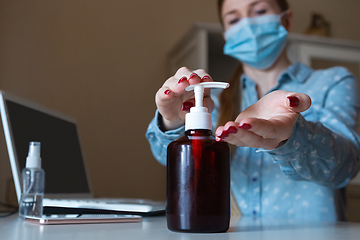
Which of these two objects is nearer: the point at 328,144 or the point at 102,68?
the point at 328,144

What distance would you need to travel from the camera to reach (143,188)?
1.76 m

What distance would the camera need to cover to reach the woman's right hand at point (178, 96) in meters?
0.42

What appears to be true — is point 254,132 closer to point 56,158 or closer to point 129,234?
point 129,234

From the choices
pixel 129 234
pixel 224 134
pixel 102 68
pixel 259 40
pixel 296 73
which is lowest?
pixel 129 234

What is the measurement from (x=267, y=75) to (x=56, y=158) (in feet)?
2.18

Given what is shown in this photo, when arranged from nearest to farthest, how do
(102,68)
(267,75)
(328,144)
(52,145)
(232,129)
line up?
(232,129) < (328,144) < (52,145) < (267,75) < (102,68)

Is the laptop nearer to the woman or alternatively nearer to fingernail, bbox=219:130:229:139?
the woman

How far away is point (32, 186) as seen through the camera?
0.69 metres

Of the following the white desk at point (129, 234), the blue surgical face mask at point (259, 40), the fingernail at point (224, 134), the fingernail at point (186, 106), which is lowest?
the white desk at point (129, 234)

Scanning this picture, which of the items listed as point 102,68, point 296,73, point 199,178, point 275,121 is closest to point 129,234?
point 199,178

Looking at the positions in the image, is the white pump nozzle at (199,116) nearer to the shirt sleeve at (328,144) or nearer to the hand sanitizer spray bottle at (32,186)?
the shirt sleeve at (328,144)

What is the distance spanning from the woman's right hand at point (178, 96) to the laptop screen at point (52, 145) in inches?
15.9

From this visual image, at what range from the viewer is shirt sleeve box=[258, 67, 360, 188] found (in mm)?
506

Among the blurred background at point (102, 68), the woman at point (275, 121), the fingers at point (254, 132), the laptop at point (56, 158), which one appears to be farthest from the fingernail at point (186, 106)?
the blurred background at point (102, 68)
